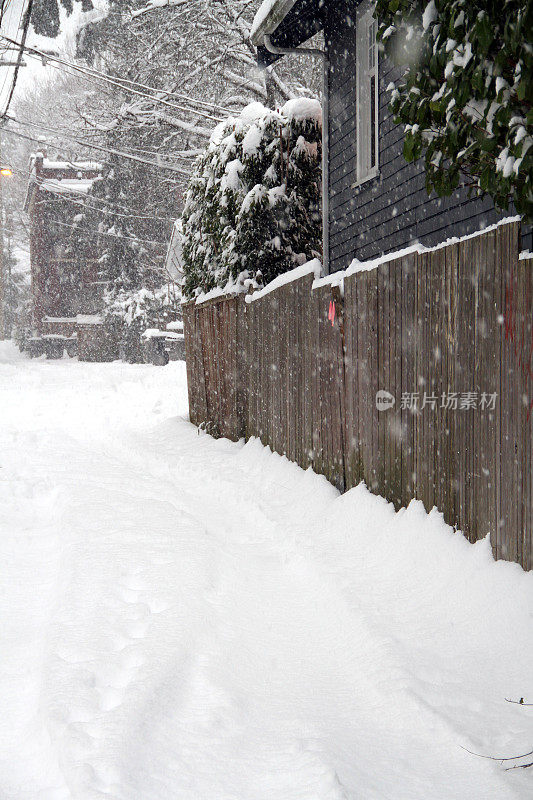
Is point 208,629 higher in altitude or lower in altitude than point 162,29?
lower

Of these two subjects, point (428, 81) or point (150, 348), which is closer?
point (428, 81)

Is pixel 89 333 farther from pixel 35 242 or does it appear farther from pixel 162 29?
pixel 162 29

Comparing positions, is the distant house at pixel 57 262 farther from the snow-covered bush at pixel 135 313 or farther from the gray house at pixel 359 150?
the gray house at pixel 359 150

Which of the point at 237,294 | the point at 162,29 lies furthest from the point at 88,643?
the point at 162,29

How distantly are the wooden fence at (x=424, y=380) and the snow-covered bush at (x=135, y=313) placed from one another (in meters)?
24.5

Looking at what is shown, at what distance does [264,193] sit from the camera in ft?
32.5

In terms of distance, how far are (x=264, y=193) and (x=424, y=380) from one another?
592 centimetres

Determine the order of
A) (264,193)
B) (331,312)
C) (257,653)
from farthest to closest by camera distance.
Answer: (264,193), (331,312), (257,653)

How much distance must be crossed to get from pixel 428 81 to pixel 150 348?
2843 cm

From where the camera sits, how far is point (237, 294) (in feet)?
32.3

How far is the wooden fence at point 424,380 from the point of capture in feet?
12.3

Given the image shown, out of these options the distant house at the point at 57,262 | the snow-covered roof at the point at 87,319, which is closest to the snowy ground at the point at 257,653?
the snow-covered roof at the point at 87,319

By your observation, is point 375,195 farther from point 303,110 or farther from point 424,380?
point 424,380

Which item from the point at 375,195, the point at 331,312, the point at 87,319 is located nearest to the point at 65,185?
the point at 87,319
